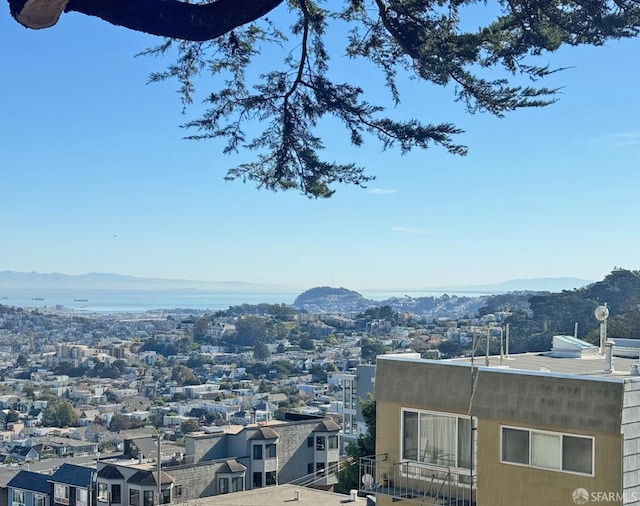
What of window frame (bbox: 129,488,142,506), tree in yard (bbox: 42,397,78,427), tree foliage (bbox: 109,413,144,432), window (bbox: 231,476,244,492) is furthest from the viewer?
tree in yard (bbox: 42,397,78,427)

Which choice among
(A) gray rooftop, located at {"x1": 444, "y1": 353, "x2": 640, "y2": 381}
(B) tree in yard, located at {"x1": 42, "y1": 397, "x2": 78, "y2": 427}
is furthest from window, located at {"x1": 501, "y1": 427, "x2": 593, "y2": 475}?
(B) tree in yard, located at {"x1": 42, "y1": 397, "x2": 78, "y2": 427}

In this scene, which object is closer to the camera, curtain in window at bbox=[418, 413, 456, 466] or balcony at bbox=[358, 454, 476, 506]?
balcony at bbox=[358, 454, 476, 506]

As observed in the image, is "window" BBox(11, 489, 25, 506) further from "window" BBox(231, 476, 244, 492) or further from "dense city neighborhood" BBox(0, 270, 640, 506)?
"window" BBox(231, 476, 244, 492)

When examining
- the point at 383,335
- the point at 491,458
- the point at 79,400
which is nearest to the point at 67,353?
the point at 79,400

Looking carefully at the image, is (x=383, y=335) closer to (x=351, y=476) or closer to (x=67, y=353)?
(x=67, y=353)

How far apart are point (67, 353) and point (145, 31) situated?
120990 millimetres

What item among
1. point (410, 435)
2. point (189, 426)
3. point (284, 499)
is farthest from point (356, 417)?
point (410, 435)

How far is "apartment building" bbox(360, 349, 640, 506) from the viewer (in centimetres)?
702

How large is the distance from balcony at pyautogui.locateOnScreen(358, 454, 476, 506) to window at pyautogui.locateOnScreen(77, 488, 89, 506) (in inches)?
873

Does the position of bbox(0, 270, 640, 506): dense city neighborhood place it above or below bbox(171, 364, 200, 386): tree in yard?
above

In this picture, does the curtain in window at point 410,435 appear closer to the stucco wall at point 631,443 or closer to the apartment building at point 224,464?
the stucco wall at point 631,443

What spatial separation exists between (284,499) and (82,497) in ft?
43.0

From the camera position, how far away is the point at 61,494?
30.2 metres

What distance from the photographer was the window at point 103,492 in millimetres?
27608
